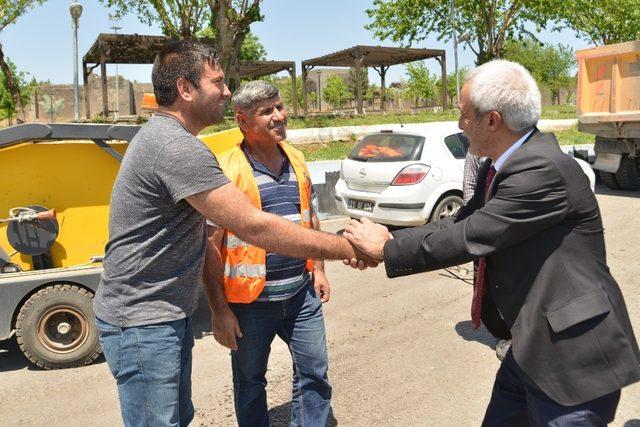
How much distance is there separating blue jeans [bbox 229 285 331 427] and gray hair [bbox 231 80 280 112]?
99cm

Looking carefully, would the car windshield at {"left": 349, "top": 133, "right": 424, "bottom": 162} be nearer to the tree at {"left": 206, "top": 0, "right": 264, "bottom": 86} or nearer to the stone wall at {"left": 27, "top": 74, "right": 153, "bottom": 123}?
the tree at {"left": 206, "top": 0, "right": 264, "bottom": 86}

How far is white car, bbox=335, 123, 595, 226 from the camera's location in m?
8.34

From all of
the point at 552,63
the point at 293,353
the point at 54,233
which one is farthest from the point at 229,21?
the point at 552,63

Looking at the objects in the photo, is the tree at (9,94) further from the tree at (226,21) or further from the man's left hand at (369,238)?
the man's left hand at (369,238)

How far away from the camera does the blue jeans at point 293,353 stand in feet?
9.64

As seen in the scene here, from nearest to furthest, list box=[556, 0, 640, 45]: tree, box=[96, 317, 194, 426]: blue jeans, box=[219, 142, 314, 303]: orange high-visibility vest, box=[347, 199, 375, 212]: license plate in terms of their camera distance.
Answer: box=[96, 317, 194, 426]: blue jeans → box=[219, 142, 314, 303]: orange high-visibility vest → box=[347, 199, 375, 212]: license plate → box=[556, 0, 640, 45]: tree

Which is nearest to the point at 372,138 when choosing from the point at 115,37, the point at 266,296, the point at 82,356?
the point at 82,356

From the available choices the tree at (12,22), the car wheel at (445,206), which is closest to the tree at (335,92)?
the tree at (12,22)

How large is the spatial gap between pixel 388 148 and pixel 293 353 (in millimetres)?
5967

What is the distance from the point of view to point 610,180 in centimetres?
1262

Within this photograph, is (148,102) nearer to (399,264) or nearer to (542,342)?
(399,264)

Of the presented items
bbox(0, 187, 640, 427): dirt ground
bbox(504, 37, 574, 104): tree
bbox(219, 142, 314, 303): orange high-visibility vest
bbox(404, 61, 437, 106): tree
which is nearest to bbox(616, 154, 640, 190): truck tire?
bbox(0, 187, 640, 427): dirt ground

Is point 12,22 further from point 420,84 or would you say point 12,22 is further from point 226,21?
point 420,84

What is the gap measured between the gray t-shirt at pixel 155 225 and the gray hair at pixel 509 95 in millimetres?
965
